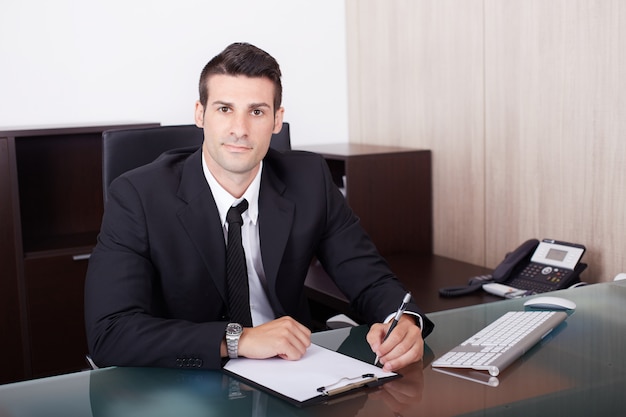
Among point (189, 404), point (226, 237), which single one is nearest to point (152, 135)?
point (226, 237)

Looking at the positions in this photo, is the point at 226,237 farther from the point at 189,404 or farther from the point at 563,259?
the point at 563,259

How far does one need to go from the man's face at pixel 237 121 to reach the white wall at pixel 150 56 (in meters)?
1.72

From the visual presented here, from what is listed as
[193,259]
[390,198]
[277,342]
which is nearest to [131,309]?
[193,259]

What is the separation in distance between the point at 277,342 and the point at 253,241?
0.63 meters

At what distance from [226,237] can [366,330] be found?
489 mm

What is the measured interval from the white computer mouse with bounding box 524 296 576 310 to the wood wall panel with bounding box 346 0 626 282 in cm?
84

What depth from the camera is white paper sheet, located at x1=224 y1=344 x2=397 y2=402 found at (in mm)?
1484

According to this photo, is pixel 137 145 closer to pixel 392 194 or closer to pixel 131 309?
pixel 131 309

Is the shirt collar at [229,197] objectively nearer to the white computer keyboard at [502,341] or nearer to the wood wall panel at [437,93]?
the white computer keyboard at [502,341]

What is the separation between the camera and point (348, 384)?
4.89 feet

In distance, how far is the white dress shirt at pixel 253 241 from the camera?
2.18 meters

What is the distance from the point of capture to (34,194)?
3602 millimetres

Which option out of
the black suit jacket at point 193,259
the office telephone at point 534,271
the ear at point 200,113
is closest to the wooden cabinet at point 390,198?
the office telephone at point 534,271

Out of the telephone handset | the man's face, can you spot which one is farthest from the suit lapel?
the telephone handset
